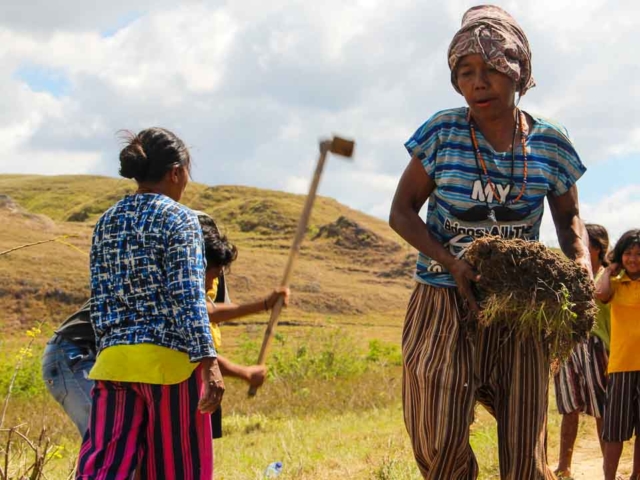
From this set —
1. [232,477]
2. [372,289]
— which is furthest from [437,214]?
[372,289]

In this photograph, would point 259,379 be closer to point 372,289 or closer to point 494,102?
point 494,102

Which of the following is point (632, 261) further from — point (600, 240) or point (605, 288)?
point (600, 240)

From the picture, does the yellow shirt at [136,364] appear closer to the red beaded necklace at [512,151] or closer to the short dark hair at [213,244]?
the short dark hair at [213,244]

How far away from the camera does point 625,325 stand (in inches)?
234

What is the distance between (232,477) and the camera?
5891 millimetres

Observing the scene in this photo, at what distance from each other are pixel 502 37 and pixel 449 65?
26 cm

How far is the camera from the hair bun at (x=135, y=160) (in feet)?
12.4

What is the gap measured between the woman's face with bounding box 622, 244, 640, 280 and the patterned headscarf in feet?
8.32

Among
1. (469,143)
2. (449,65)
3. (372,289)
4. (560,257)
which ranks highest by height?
(449,65)

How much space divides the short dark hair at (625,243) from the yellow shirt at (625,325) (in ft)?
0.43

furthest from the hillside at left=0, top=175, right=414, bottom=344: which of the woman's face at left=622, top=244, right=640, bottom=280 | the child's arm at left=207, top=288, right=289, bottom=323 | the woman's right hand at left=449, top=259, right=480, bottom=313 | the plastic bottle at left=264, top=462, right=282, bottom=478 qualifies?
the woman's right hand at left=449, top=259, right=480, bottom=313

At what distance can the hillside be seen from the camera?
90.6 feet

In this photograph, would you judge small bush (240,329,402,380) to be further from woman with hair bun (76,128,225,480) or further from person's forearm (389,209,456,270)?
person's forearm (389,209,456,270)

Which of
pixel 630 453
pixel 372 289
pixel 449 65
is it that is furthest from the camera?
pixel 372 289
